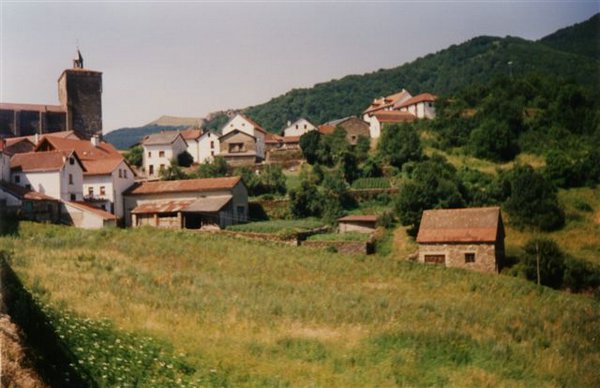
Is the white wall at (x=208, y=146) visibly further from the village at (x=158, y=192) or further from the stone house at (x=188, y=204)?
the stone house at (x=188, y=204)

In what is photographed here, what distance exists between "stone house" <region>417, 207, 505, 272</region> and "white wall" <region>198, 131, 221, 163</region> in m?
36.4

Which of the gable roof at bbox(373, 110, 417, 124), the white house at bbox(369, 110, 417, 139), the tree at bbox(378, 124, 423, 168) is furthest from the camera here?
the gable roof at bbox(373, 110, 417, 124)

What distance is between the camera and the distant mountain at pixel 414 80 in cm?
13512

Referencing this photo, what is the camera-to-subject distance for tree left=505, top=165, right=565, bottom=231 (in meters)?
45.9

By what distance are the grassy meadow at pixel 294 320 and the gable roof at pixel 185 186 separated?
50.0 ft

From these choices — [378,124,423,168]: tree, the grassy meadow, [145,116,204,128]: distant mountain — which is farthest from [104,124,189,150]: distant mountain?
the grassy meadow

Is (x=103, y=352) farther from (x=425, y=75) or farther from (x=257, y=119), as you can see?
(x=425, y=75)

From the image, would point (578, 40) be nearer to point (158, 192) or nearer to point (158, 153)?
point (158, 153)

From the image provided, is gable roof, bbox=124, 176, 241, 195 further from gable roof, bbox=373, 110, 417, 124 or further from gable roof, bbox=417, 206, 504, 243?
gable roof, bbox=373, 110, 417, 124

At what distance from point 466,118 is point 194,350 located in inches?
2370

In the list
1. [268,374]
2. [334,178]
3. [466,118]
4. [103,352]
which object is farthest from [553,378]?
[466,118]

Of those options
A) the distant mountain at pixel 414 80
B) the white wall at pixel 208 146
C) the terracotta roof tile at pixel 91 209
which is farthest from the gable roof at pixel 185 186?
the distant mountain at pixel 414 80

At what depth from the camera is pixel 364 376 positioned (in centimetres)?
1581

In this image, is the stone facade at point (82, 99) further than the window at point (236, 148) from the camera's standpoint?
Result: Yes
